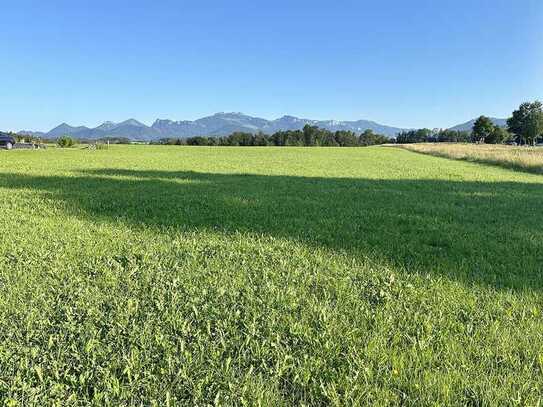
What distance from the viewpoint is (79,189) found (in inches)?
496

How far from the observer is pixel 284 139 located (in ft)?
438

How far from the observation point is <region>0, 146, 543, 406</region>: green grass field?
2.82m

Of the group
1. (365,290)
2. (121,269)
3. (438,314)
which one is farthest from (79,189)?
(438,314)

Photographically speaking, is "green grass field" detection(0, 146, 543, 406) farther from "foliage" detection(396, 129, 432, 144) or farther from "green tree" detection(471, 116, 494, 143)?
"foliage" detection(396, 129, 432, 144)

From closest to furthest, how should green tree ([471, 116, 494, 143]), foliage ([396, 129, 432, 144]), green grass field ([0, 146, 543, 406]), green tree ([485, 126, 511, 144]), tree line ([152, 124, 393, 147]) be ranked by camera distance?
green grass field ([0, 146, 543, 406]), tree line ([152, 124, 393, 147]), green tree ([471, 116, 494, 143]), green tree ([485, 126, 511, 144]), foliage ([396, 129, 432, 144])

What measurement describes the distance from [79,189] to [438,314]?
37.3 ft

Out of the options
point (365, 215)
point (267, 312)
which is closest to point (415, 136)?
point (365, 215)

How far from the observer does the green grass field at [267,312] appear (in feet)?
9.25

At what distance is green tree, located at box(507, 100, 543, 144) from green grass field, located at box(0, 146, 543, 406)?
11575 centimetres

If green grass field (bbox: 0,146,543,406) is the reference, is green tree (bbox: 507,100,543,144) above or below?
above

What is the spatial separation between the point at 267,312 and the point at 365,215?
5.57m

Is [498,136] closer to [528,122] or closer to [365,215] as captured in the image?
[528,122]

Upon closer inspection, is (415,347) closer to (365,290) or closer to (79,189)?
(365,290)

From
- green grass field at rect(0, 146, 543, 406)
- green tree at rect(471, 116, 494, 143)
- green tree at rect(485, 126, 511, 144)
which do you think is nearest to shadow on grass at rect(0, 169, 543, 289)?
green grass field at rect(0, 146, 543, 406)
